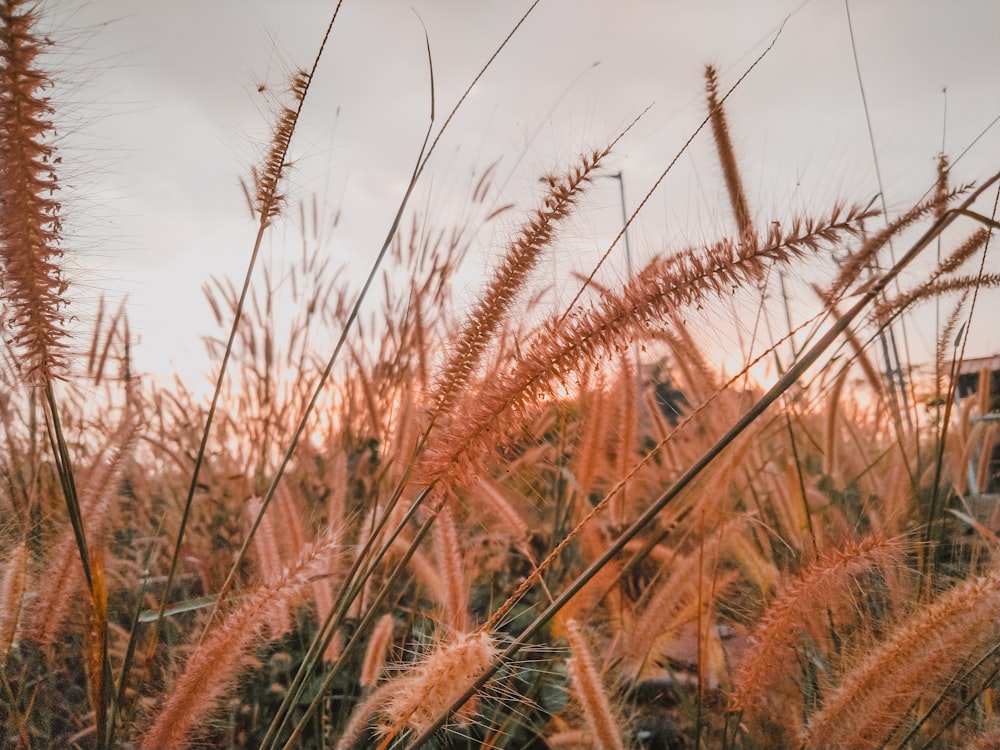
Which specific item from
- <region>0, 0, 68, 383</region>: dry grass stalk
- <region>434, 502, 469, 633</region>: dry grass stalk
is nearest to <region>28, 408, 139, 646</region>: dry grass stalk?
<region>0, 0, 68, 383</region>: dry grass stalk

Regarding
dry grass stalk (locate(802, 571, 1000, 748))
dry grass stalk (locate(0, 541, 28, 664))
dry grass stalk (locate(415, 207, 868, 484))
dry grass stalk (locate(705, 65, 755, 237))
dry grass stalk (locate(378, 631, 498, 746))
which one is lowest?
dry grass stalk (locate(802, 571, 1000, 748))

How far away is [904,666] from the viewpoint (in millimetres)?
773

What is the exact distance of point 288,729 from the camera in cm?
109

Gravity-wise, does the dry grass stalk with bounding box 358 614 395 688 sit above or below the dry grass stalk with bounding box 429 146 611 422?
below

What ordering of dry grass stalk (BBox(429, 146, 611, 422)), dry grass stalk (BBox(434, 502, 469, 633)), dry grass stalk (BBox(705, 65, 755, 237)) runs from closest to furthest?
dry grass stalk (BBox(429, 146, 611, 422)) → dry grass stalk (BBox(434, 502, 469, 633)) → dry grass stalk (BBox(705, 65, 755, 237))

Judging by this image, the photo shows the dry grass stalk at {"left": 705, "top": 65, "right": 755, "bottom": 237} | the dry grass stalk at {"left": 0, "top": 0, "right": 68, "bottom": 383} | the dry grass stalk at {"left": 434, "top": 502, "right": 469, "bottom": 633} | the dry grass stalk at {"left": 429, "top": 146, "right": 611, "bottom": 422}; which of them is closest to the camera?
the dry grass stalk at {"left": 0, "top": 0, "right": 68, "bottom": 383}

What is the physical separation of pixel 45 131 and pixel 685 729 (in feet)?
4.01

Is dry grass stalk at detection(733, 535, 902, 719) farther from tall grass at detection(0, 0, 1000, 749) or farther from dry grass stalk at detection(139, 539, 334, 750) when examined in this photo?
dry grass stalk at detection(139, 539, 334, 750)

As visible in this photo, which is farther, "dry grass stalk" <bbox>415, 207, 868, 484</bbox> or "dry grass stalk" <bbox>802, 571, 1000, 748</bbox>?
"dry grass stalk" <bbox>802, 571, 1000, 748</bbox>

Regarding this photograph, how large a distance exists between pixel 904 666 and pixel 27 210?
1.05 m

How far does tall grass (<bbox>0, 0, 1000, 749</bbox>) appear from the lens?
64cm

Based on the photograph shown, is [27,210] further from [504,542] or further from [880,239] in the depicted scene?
[504,542]

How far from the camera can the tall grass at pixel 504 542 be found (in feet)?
2.10

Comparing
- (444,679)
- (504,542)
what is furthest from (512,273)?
(504,542)
